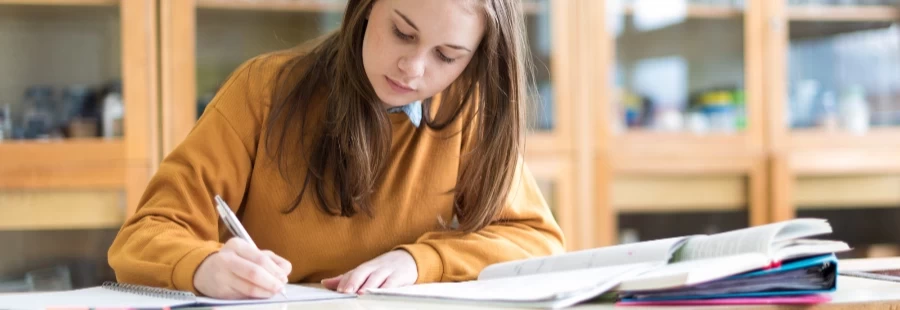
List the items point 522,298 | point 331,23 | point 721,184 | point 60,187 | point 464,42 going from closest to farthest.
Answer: point 522,298, point 464,42, point 60,187, point 331,23, point 721,184

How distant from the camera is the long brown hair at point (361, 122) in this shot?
1195 mm

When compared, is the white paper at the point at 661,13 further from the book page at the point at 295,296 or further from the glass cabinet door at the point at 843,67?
the book page at the point at 295,296

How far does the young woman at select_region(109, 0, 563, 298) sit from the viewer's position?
1.11m

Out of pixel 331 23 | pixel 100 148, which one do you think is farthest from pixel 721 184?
pixel 100 148

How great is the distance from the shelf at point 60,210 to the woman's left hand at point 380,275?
1.41 metres

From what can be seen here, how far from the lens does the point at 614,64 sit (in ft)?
8.71

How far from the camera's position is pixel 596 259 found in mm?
945

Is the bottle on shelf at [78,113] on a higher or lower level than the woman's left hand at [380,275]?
higher

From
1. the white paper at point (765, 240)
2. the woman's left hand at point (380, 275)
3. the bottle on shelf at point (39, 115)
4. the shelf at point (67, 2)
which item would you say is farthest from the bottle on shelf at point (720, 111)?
the white paper at point (765, 240)

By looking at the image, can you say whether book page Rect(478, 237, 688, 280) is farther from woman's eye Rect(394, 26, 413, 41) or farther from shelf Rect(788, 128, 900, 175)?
shelf Rect(788, 128, 900, 175)

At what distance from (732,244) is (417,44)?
0.42m

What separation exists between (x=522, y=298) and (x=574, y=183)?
183 cm

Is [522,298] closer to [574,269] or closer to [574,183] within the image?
[574,269]

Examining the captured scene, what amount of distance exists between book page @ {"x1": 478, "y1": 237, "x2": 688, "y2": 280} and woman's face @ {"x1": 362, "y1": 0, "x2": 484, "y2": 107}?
0.76ft
